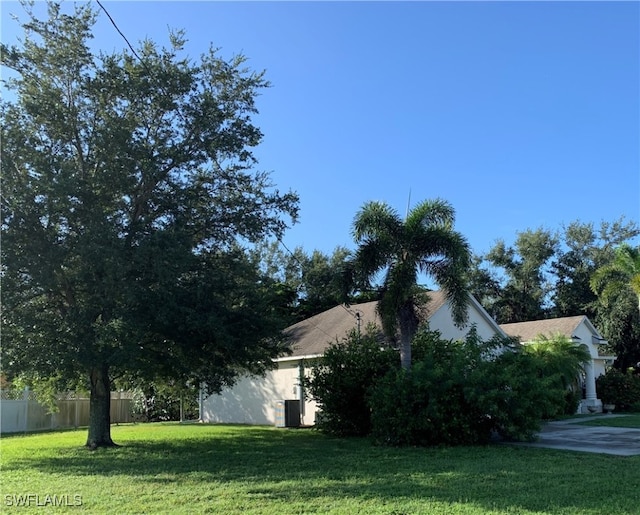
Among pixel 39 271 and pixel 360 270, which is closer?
pixel 39 271

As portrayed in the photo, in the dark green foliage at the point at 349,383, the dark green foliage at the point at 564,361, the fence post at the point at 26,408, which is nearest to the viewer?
the dark green foliage at the point at 349,383

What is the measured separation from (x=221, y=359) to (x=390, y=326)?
16.2 feet

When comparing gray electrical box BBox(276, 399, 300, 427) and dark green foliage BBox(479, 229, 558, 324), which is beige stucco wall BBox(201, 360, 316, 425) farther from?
dark green foliage BBox(479, 229, 558, 324)

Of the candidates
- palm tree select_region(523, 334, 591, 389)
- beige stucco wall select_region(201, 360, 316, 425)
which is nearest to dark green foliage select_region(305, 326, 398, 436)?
beige stucco wall select_region(201, 360, 316, 425)

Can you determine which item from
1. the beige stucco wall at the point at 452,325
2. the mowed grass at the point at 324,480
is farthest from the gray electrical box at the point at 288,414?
the mowed grass at the point at 324,480

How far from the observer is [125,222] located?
1523 centimetres

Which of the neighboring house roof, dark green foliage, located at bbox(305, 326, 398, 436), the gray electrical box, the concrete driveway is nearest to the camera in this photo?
the concrete driveway

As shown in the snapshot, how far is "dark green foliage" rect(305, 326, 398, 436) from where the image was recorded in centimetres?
1811

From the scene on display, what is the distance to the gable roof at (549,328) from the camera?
1215 inches

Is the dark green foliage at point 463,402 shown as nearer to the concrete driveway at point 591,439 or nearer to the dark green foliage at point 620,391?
the concrete driveway at point 591,439

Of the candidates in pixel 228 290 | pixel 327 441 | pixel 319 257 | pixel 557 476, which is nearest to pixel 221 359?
pixel 228 290

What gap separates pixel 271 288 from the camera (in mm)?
17609

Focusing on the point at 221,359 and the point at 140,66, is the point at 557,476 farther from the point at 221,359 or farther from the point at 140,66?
the point at 140,66

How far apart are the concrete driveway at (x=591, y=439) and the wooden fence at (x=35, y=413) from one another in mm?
18407
